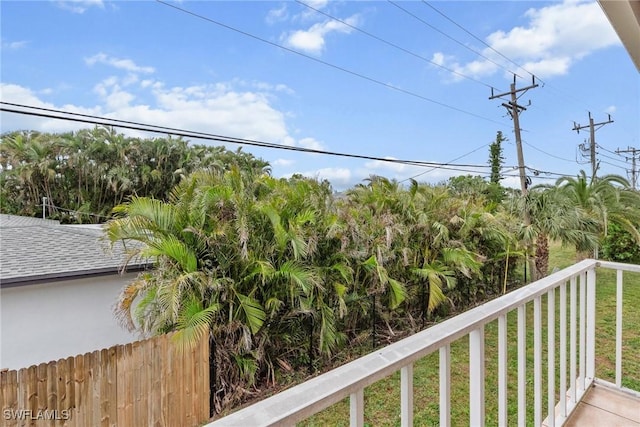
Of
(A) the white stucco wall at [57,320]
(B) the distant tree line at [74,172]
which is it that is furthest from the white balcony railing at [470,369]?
(B) the distant tree line at [74,172]

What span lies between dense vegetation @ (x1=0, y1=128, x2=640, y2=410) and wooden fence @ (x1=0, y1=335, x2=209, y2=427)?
0.92ft

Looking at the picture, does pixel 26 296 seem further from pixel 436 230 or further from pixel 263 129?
pixel 263 129

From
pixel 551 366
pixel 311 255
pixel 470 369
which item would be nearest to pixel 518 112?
pixel 311 255

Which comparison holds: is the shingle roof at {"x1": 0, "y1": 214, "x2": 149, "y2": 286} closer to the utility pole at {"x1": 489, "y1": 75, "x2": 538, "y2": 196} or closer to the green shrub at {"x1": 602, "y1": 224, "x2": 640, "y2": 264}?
the utility pole at {"x1": 489, "y1": 75, "x2": 538, "y2": 196}

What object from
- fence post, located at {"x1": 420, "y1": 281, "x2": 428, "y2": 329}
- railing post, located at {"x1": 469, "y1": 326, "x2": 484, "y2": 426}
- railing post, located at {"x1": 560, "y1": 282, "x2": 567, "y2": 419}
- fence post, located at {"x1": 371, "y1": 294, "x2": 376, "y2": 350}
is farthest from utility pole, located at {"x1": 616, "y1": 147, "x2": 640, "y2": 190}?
railing post, located at {"x1": 469, "y1": 326, "x2": 484, "y2": 426}

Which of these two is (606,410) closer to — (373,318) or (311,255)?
(311,255)

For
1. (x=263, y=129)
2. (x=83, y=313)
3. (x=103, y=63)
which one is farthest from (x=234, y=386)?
(x=263, y=129)

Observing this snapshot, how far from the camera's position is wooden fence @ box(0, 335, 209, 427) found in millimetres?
2723

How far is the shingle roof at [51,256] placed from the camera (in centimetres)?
482

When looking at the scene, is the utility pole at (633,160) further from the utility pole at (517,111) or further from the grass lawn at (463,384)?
the grass lawn at (463,384)

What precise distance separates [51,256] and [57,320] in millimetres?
1273

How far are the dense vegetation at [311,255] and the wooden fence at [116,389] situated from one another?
280 mm

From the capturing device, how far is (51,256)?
568cm

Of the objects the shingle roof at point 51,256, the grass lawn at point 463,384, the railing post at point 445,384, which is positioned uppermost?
the railing post at point 445,384
